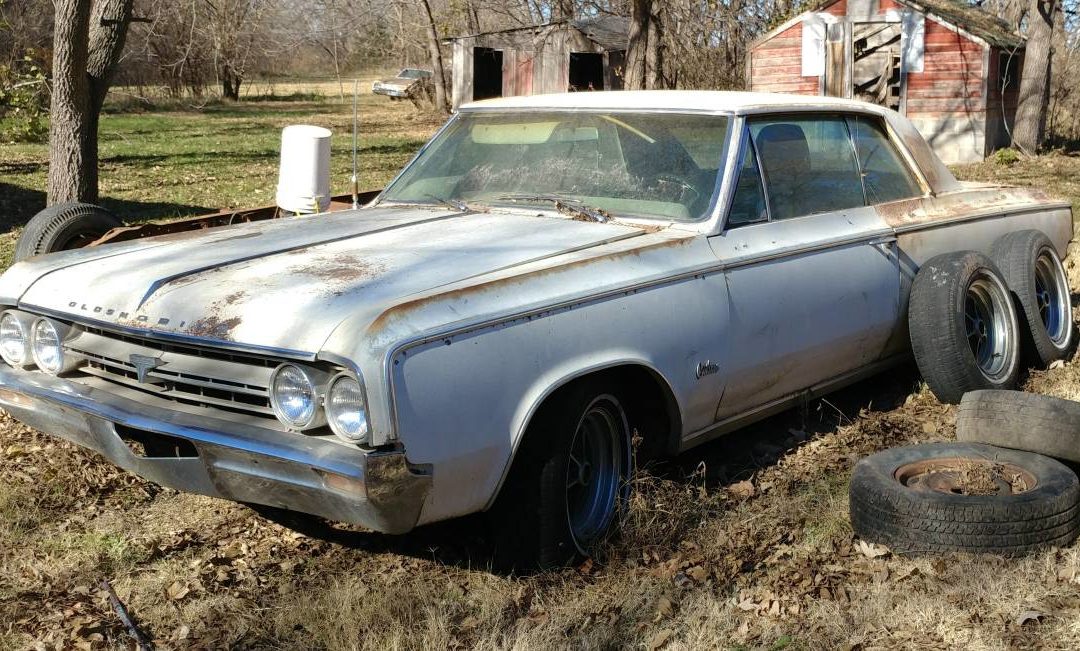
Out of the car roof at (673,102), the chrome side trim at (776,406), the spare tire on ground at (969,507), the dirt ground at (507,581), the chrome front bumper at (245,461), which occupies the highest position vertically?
the car roof at (673,102)

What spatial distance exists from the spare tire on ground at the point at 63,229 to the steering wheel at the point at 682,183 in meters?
3.63

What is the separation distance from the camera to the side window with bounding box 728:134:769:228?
4.41m


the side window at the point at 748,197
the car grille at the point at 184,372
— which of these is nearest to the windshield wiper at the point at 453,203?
the side window at the point at 748,197

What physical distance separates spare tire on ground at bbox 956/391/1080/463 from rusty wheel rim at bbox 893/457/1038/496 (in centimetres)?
24

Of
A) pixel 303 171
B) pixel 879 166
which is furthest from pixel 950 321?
pixel 303 171

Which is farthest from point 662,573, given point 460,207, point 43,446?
point 43,446

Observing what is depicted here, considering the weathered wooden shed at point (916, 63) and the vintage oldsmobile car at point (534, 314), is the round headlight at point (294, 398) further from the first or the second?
the weathered wooden shed at point (916, 63)

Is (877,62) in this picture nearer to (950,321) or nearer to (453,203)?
(950,321)

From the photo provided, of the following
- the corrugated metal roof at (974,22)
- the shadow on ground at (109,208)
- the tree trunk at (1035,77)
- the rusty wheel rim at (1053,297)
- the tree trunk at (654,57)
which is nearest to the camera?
the rusty wheel rim at (1053,297)

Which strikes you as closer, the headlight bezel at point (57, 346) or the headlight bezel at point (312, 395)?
the headlight bezel at point (312, 395)

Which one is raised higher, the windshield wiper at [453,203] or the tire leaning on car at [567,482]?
the windshield wiper at [453,203]

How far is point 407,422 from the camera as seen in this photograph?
3068 mm

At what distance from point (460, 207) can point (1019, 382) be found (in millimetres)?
2948

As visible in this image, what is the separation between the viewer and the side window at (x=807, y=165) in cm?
467
